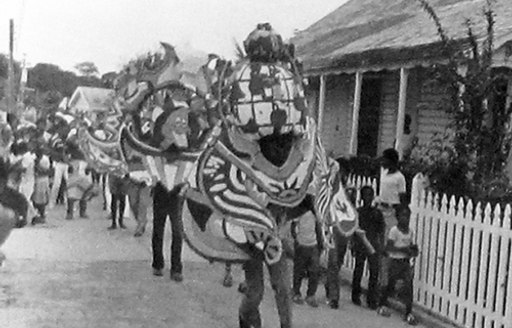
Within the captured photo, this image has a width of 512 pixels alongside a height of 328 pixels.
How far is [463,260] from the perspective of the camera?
27.7 feet

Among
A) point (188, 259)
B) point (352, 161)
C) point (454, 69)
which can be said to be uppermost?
point (454, 69)

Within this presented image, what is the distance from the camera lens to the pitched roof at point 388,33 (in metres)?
12.8

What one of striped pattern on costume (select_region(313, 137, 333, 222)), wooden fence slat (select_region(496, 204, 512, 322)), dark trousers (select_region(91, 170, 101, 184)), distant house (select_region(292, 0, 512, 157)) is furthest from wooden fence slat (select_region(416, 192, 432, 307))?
dark trousers (select_region(91, 170, 101, 184))

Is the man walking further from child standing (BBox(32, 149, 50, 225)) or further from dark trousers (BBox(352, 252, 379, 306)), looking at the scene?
child standing (BBox(32, 149, 50, 225))

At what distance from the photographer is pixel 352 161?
15031mm

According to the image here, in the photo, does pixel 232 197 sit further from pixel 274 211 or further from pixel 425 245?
pixel 425 245

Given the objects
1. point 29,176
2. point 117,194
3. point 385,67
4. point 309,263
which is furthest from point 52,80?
point 309,263

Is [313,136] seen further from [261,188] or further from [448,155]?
[448,155]

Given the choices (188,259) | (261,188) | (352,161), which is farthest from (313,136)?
(352,161)

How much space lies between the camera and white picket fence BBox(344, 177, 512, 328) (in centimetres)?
782

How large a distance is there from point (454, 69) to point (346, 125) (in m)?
10.5

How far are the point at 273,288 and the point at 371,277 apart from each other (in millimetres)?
2626

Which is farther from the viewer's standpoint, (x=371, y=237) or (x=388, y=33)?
(x=388, y=33)

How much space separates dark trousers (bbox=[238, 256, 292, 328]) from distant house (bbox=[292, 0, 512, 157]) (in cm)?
429
